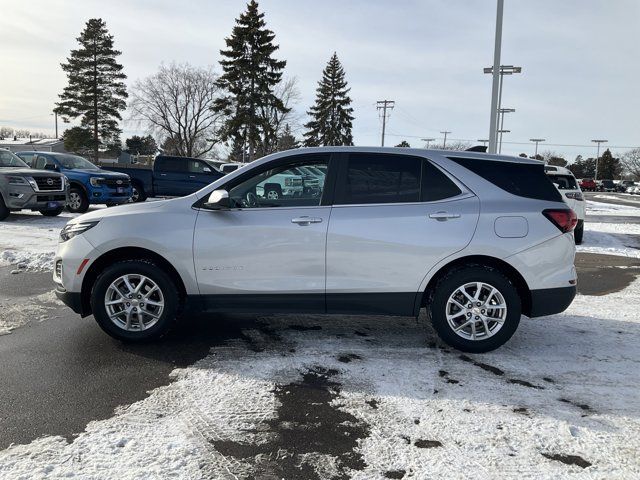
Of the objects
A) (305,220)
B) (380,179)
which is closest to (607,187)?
(380,179)

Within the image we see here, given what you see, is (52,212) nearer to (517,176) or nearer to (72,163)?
(72,163)

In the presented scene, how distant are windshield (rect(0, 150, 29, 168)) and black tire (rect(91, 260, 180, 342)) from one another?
37.4 ft

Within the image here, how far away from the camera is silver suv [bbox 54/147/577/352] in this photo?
430 centimetres

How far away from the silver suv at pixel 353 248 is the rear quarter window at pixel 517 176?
1cm

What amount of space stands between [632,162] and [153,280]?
409 feet

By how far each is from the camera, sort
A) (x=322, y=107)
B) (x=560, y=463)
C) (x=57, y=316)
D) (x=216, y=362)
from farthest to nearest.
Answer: (x=322, y=107)
(x=57, y=316)
(x=216, y=362)
(x=560, y=463)

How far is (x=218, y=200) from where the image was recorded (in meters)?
4.32

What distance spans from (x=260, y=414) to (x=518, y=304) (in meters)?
2.46

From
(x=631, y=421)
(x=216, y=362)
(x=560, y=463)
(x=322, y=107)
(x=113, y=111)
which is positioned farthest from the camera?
(x=322, y=107)

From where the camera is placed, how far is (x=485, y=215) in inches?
169

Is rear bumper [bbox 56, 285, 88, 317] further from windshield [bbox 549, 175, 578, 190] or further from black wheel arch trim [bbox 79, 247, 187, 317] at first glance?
windshield [bbox 549, 175, 578, 190]

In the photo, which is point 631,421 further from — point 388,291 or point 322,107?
point 322,107

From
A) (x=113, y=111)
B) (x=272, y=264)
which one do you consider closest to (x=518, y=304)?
(x=272, y=264)

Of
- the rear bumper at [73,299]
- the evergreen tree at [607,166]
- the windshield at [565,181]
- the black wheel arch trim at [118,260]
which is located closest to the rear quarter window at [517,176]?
the black wheel arch trim at [118,260]
